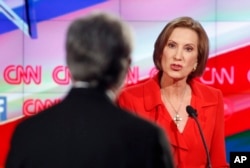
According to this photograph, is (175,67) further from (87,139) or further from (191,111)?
(87,139)

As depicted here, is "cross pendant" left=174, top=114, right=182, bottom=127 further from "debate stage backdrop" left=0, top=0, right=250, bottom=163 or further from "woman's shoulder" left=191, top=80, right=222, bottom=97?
"debate stage backdrop" left=0, top=0, right=250, bottom=163

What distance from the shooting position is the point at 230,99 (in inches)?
162

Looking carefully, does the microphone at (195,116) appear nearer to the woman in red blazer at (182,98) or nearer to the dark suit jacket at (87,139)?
the woman in red blazer at (182,98)

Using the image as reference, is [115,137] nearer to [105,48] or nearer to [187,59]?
[105,48]

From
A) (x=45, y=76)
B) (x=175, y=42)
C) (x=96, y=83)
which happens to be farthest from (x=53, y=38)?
(x=96, y=83)

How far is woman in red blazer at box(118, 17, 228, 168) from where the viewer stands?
246 cm

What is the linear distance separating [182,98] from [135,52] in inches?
57.7

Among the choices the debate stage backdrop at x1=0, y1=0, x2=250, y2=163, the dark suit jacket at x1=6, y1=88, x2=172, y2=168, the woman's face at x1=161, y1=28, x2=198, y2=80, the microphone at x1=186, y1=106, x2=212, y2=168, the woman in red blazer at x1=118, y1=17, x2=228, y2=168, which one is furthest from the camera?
the debate stage backdrop at x1=0, y1=0, x2=250, y2=163

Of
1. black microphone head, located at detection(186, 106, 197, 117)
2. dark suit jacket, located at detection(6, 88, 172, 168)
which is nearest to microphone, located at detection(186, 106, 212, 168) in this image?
black microphone head, located at detection(186, 106, 197, 117)

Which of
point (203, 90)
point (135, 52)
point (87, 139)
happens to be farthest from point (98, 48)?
point (135, 52)

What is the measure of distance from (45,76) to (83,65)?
269 cm

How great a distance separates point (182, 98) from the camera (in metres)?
A: 2.63

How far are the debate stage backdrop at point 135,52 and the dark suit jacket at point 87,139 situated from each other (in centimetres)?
262

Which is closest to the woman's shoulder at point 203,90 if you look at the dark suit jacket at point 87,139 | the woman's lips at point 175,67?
the woman's lips at point 175,67
